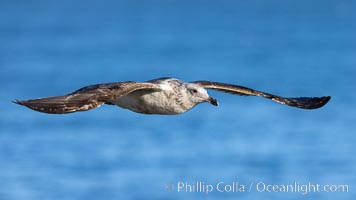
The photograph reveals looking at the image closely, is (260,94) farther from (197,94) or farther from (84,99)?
(84,99)

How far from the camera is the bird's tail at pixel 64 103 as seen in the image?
13609 mm

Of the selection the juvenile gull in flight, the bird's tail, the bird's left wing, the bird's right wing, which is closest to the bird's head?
the juvenile gull in flight

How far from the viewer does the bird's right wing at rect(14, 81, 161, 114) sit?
44.9 ft

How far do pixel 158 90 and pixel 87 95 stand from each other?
1.36m

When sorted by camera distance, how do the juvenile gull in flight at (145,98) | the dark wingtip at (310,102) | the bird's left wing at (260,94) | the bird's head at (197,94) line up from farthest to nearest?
the dark wingtip at (310,102) → the bird's left wing at (260,94) → the bird's head at (197,94) → the juvenile gull in flight at (145,98)

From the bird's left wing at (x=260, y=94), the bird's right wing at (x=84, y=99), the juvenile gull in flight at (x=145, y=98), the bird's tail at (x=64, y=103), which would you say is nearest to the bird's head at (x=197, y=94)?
the juvenile gull in flight at (x=145, y=98)

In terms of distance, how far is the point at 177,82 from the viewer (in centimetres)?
1566

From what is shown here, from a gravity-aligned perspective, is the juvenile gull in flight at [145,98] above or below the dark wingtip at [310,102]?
below

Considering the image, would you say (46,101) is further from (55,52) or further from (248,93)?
(55,52)

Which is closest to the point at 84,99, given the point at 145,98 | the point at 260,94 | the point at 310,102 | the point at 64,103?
the point at 64,103

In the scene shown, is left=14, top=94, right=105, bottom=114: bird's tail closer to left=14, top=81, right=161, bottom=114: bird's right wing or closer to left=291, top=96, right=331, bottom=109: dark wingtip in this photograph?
left=14, top=81, right=161, bottom=114: bird's right wing

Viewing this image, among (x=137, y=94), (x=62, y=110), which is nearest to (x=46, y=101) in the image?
(x=62, y=110)

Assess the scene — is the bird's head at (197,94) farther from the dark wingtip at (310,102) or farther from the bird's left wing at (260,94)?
the dark wingtip at (310,102)

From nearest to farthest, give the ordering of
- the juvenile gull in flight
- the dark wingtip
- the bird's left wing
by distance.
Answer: the juvenile gull in flight < the bird's left wing < the dark wingtip
